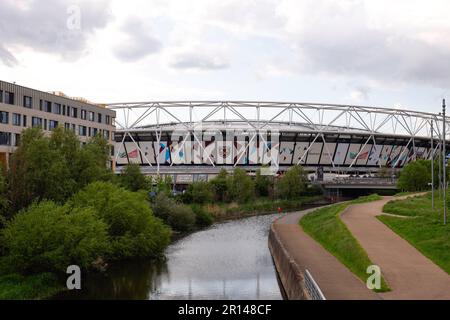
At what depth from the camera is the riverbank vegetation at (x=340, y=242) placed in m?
25.0

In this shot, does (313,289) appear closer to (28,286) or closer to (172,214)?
(28,286)

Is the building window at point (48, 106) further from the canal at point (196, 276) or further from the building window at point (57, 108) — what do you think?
the canal at point (196, 276)

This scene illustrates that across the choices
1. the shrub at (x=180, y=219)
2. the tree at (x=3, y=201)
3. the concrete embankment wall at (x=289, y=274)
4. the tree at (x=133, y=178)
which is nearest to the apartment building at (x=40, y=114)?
the tree at (x=133, y=178)

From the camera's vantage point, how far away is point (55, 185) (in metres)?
33.4

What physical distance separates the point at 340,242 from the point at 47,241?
15.1m

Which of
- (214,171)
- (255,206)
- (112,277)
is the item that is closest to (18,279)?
(112,277)

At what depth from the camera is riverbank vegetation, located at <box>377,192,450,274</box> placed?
2603 centimetres

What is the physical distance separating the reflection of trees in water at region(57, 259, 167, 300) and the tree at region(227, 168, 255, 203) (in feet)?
133

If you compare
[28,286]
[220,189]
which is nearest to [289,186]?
[220,189]

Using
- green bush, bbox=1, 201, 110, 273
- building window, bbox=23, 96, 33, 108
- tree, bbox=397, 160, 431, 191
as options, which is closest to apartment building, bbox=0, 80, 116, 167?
building window, bbox=23, 96, 33, 108
